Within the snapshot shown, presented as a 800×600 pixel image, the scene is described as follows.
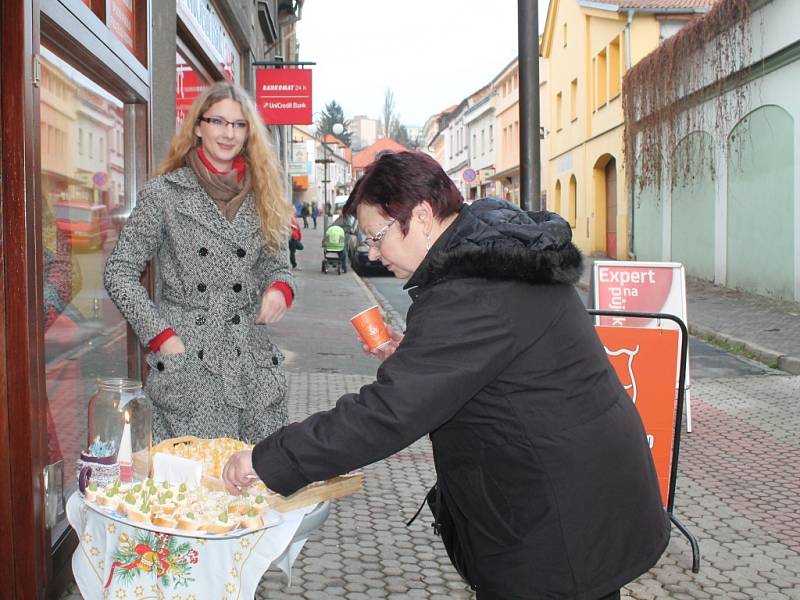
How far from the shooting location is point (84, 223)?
4145 millimetres

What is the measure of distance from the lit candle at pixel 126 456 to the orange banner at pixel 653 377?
3.04 meters

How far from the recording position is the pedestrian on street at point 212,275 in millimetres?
3033

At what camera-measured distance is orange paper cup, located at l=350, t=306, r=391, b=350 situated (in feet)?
9.01

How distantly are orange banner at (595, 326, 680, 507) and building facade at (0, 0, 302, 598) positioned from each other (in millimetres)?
2547

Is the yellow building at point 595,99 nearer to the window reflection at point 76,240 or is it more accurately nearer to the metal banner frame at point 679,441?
the metal banner frame at point 679,441

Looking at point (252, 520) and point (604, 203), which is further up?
point (604, 203)

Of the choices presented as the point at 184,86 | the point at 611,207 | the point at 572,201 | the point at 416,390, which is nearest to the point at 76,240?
the point at 416,390

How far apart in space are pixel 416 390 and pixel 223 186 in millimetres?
1499

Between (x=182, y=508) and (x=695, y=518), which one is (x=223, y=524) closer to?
(x=182, y=508)

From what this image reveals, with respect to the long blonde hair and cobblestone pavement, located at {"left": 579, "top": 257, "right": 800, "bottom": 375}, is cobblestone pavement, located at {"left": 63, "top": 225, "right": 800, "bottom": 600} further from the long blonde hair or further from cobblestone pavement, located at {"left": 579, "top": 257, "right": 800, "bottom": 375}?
cobblestone pavement, located at {"left": 579, "top": 257, "right": 800, "bottom": 375}

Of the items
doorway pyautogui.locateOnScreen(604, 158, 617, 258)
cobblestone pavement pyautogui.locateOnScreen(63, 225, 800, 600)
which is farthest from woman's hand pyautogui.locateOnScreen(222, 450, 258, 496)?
doorway pyautogui.locateOnScreen(604, 158, 617, 258)

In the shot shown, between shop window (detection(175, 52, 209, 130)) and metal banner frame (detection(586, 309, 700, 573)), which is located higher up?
shop window (detection(175, 52, 209, 130))

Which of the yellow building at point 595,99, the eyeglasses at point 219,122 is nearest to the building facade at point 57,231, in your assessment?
the eyeglasses at point 219,122

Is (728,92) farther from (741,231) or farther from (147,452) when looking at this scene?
(147,452)
